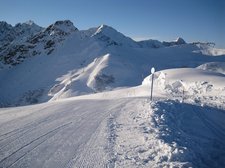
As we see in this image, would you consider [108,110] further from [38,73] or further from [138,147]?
[38,73]

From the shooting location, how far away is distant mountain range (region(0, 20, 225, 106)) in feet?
256

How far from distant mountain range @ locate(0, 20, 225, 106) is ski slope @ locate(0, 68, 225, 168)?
52273mm

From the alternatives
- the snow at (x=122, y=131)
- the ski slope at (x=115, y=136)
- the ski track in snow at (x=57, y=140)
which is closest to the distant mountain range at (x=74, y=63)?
the snow at (x=122, y=131)

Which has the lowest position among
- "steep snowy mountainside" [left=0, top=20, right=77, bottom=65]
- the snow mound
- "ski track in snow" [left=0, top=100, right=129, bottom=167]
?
"ski track in snow" [left=0, top=100, right=129, bottom=167]

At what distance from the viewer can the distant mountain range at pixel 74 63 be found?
7800 centimetres

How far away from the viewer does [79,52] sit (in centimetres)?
11025

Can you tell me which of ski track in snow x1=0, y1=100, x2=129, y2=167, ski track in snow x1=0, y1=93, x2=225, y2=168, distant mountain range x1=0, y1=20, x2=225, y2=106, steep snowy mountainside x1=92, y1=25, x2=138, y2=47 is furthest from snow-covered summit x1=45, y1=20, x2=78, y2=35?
ski track in snow x1=0, y1=100, x2=129, y2=167

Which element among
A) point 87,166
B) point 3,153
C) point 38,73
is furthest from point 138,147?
point 38,73

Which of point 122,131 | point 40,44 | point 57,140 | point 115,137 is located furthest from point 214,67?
point 57,140

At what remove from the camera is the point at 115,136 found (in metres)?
10.4

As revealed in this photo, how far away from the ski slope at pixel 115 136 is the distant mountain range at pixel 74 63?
2058 inches

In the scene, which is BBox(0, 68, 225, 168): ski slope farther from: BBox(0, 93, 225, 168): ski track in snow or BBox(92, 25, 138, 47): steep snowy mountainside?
BBox(92, 25, 138, 47): steep snowy mountainside

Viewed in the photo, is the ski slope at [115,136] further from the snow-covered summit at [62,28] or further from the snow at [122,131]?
the snow-covered summit at [62,28]

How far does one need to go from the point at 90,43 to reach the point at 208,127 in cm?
10460
